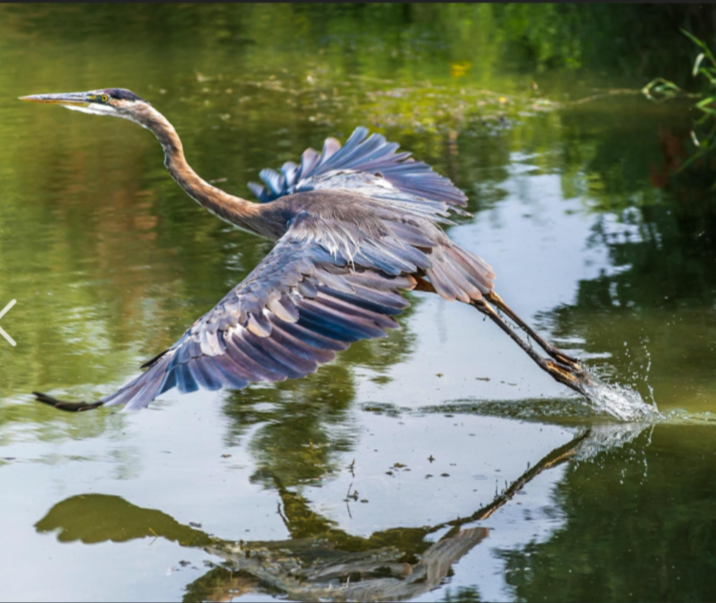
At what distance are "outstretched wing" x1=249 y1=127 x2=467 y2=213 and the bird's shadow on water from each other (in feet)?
7.45

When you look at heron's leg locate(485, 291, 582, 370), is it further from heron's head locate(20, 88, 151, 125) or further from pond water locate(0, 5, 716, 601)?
heron's head locate(20, 88, 151, 125)

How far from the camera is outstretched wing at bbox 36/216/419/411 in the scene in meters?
4.74

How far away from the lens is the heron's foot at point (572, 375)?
19.7 ft

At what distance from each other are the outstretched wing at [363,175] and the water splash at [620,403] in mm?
1454

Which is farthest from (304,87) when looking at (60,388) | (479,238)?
(60,388)

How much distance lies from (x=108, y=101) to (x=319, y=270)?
228 centimetres

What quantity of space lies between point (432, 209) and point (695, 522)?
93.2 inches

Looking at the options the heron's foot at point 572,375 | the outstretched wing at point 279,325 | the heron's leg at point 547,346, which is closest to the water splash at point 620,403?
the heron's foot at point 572,375

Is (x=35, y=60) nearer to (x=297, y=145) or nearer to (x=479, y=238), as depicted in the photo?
(x=297, y=145)

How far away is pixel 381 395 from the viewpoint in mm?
6203

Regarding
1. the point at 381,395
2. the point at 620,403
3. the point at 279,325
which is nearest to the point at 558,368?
the point at 620,403

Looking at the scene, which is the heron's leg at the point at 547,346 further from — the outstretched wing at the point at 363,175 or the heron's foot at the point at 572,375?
the outstretched wing at the point at 363,175

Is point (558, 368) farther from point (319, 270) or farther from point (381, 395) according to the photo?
point (319, 270)

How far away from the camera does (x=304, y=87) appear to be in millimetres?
14297
